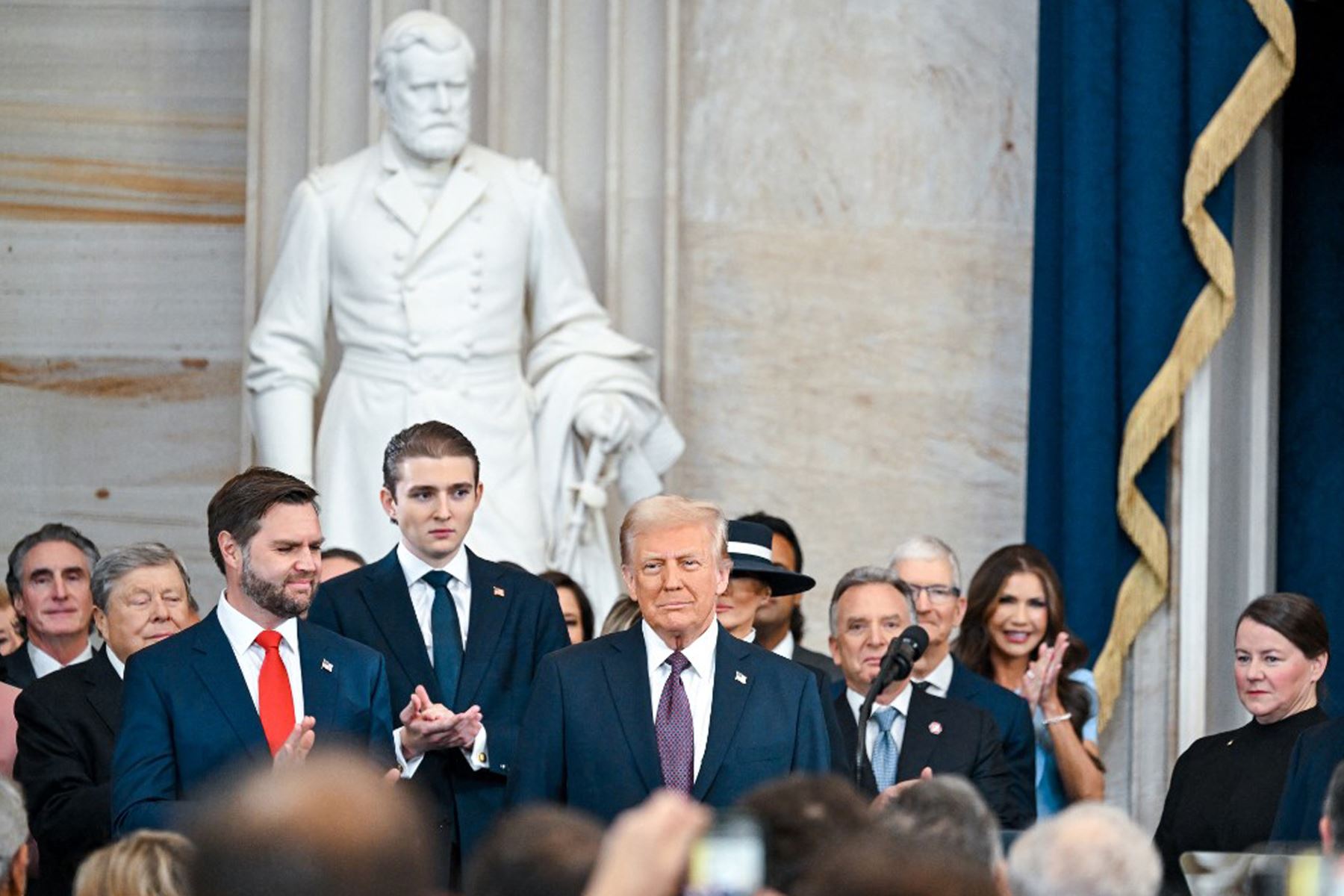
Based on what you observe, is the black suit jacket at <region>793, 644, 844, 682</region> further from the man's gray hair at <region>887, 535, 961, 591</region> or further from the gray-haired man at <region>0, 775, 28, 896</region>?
the gray-haired man at <region>0, 775, 28, 896</region>

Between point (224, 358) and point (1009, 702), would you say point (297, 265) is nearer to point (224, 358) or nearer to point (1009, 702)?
point (224, 358)

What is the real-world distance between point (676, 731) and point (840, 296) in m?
4.39

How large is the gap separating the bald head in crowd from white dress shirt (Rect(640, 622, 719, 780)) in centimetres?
274

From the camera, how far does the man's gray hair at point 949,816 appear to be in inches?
131

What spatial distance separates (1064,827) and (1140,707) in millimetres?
5834

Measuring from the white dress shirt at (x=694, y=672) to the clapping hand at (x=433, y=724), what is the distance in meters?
0.39

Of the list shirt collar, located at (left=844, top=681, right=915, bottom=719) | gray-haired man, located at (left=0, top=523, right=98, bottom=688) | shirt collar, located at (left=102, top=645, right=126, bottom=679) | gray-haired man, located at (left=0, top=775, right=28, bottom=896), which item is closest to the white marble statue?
gray-haired man, located at (left=0, top=523, right=98, bottom=688)

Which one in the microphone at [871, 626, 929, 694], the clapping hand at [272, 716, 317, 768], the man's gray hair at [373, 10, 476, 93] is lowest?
the clapping hand at [272, 716, 317, 768]

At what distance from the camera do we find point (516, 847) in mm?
2598

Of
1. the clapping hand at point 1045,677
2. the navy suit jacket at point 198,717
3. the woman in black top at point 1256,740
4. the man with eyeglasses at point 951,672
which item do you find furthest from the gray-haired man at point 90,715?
the woman in black top at point 1256,740

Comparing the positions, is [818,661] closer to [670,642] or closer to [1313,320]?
[670,642]

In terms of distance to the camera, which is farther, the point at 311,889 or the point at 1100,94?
the point at 1100,94

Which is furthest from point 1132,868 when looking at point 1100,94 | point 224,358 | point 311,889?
point 224,358

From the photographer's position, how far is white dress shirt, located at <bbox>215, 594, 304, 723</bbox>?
197 inches
